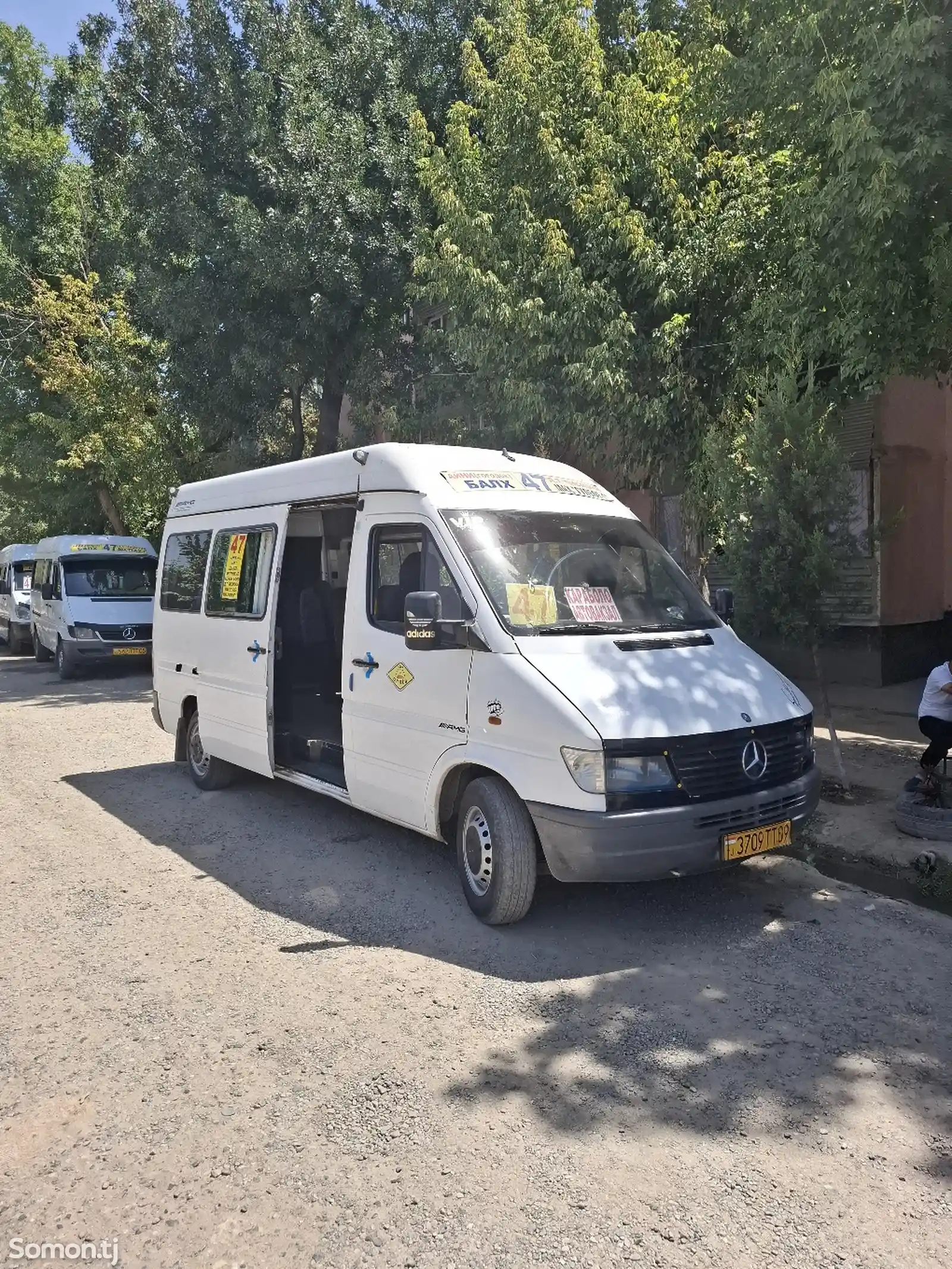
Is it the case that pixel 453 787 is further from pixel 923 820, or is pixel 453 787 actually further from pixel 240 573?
pixel 923 820

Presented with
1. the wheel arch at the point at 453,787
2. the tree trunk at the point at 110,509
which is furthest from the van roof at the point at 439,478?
the tree trunk at the point at 110,509

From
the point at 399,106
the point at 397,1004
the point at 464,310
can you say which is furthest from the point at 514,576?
the point at 399,106

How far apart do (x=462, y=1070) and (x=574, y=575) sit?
277 centimetres

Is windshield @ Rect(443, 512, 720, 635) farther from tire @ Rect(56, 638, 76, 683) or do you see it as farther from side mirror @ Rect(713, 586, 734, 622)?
tire @ Rect(56, 638, 76, 683)

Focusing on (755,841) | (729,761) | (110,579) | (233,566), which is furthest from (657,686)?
(110,579)

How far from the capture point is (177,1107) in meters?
3.44

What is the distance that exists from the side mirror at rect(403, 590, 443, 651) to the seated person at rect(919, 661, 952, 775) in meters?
3.53

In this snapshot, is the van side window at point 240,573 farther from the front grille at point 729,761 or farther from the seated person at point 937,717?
the seated person at point 937,717

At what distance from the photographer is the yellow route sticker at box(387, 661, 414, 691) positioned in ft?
18.1

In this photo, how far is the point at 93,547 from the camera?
1717cm

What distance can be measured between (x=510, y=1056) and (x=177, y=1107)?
3.99 feet

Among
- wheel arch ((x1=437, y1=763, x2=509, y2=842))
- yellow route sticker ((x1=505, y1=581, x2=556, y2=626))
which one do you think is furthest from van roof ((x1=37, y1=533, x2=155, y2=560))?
yellow route sticker ((x1=505, y1=581, x2=556, y2=626))

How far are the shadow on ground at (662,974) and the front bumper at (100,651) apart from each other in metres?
9.86

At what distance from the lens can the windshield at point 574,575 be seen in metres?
5.24
